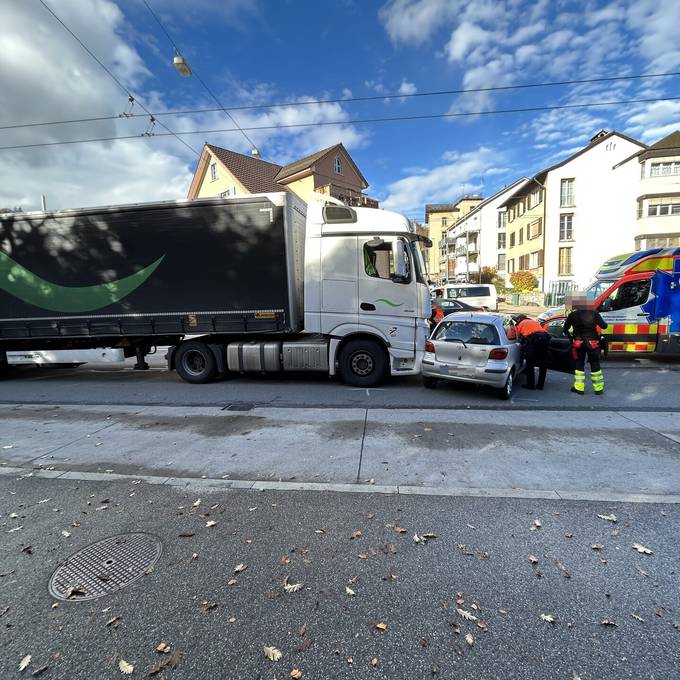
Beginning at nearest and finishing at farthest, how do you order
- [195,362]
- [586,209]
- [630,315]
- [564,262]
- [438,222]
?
[195,362]
[630,315]
[586,209]
[564,262]
[438,222]

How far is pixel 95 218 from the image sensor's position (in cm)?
748

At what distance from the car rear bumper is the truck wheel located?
4481mm

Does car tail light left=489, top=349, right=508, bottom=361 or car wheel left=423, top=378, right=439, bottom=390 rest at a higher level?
car tail light left=489, top=349, right=508, bottom=361

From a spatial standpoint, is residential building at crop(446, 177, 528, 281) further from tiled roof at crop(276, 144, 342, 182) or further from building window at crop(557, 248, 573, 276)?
tiled roof at crop(276, 144, 342, 182)

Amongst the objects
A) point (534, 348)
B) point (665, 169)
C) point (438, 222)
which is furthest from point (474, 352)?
point (438, 222)

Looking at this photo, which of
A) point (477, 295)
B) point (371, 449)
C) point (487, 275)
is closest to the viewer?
point (371, 449)

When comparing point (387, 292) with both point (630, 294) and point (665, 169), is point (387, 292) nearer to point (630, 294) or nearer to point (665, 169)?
point (630, 294)

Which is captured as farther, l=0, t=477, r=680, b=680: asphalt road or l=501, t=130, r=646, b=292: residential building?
l=501, t=130, r=646, b=292: residential building

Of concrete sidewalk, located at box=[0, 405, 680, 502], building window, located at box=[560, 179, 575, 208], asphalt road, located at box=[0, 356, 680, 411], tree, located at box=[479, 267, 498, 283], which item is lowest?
concrete sidewalk, located at box=[0, 405, 680, 502]

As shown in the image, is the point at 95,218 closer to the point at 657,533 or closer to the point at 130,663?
the point at 130,663

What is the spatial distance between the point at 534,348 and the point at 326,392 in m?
4.07

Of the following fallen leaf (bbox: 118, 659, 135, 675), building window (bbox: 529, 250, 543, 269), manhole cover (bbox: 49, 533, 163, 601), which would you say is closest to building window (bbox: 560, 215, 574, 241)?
building window (bbox: 529, 250, 543, 269)

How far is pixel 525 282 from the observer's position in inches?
1330

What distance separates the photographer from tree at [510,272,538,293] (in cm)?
3362
